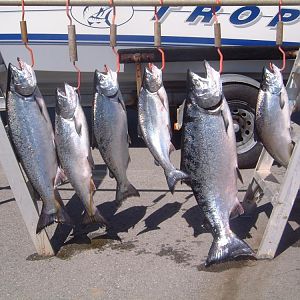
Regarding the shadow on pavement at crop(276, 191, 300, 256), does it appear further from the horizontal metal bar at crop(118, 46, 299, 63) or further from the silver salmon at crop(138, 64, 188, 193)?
the horizontal metal bar at crop(118, 46, 299, 63)

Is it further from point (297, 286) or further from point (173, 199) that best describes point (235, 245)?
point (173, 199)

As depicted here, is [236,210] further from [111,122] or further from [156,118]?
[111,122]

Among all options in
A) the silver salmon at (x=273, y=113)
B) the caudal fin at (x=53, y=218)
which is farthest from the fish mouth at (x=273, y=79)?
the caudal fin at (x=53, y=218)

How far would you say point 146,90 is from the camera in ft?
12.6

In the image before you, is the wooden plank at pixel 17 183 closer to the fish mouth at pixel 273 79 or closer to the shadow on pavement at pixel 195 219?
the shadow on pavement at pixel 195 219

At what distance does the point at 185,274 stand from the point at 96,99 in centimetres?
148

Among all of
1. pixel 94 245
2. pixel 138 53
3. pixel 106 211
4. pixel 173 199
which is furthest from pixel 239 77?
pixel 94 245

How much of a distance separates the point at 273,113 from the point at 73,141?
4.42 feet

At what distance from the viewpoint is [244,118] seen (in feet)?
23.0

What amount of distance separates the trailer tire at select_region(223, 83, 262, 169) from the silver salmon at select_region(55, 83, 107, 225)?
312cm

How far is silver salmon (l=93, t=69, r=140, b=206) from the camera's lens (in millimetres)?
3867

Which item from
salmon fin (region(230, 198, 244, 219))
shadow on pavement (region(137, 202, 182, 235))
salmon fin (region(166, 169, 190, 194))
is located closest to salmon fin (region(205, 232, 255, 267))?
salmon fin (region(230, 198, 244, 219))

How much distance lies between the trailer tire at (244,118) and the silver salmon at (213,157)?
9.79ft

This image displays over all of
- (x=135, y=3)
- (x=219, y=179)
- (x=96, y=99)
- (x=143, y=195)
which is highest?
(x=135, y=3)
